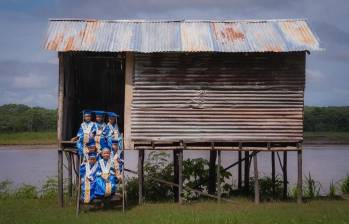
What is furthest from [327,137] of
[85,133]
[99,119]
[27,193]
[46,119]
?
[85,133]

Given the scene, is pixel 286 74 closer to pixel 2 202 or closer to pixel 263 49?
pixel 263 49

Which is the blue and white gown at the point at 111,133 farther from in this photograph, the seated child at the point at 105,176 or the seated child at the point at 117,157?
the seated child at the point at 105,176

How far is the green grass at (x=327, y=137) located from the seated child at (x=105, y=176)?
158 ft

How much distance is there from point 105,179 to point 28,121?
151ft

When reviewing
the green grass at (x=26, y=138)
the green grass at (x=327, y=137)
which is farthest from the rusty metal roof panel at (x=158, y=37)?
the green grass at (x=327, y=137)

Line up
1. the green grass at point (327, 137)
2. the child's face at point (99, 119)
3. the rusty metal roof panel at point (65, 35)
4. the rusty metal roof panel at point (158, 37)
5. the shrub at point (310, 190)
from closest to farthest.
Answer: the child's face at point (99, 119) → the rusty metal roof panel at point (65, 35) → the rusty metal roof panel at point (158, 37) → the shrub at point (310, 190) → the green grass at point (327, 137)

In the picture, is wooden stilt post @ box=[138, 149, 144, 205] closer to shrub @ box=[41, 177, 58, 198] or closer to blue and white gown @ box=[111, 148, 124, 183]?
blue and white gown @ box=[111, 148, 124, 183]

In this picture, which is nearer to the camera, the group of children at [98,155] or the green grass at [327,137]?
the group of children at [98,155]

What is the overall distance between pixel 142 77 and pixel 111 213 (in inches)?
146

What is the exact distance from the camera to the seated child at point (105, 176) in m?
14.5

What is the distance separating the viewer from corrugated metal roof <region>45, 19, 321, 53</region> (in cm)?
1539

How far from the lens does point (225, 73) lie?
15773mm

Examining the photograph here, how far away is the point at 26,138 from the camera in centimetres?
5631

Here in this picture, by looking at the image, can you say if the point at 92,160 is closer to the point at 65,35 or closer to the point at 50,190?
the point at 65,35
